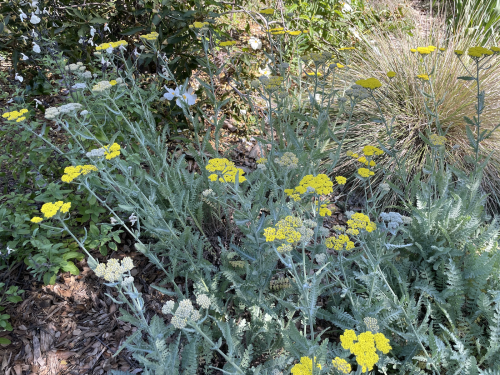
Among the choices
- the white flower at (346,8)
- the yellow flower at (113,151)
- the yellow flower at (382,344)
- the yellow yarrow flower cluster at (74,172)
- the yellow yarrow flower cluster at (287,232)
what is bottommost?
the yellow yarrow flower cluster at (74,172)

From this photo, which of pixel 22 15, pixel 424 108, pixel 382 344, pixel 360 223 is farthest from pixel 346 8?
pixel 382 344

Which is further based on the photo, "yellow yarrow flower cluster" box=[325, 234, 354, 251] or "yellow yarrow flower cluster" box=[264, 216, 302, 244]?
"yellow yarrow flower cluster" box=[325, 234, 354, 251]

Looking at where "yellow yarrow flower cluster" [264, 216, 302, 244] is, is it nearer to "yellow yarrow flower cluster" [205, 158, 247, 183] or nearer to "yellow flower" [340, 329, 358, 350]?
"yellow flower" [340, 329, 358, 350]

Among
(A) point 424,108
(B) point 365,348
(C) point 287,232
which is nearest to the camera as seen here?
(B) point 365,348

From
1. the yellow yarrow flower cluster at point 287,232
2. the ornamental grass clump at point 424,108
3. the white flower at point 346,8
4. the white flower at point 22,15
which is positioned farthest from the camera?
the white flower at point 346,8

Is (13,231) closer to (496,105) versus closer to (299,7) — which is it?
(496,105)

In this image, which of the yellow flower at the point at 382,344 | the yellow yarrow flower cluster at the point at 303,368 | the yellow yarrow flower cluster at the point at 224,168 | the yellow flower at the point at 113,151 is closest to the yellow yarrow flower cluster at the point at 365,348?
the yellow flower at the point at 382,344

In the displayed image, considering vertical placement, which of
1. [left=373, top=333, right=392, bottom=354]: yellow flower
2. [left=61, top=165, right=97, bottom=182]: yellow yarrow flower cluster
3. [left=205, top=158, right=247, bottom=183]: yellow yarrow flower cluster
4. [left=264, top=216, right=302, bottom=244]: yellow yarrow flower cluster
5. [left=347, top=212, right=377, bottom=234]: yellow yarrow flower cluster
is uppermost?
[left=264, top=216, right=302, bottom=244]: yellow yarrow flower cluster

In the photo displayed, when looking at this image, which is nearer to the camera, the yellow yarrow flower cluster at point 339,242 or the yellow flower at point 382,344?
the yellow flower at point 382,344

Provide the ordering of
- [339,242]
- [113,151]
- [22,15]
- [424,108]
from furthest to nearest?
[424,108], [22,15], [113,151], [339,242]

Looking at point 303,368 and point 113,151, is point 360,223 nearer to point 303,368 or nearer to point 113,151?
point 303,368

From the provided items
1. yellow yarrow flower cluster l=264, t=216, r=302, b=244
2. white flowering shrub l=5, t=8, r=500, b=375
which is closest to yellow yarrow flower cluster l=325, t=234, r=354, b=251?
white flowering shrub l=5, t=8, r=500, b=375

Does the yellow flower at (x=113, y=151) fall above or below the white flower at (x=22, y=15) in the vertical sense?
below

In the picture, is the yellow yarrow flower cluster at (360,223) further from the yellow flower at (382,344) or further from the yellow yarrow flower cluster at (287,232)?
the yellow flower at (382,344)
